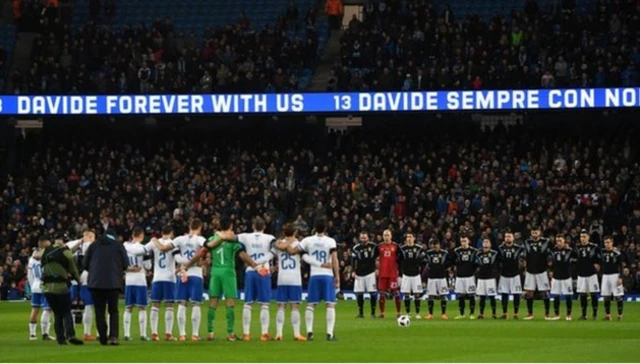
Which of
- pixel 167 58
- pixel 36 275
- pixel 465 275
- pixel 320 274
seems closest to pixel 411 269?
pixel 465 275

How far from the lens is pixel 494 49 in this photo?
51.7 metres

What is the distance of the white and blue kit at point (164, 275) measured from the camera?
27047 mm

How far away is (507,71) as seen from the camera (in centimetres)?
5034

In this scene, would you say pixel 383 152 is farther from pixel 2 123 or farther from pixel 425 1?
pixel 2 123

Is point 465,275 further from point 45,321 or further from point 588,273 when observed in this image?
point 45,321

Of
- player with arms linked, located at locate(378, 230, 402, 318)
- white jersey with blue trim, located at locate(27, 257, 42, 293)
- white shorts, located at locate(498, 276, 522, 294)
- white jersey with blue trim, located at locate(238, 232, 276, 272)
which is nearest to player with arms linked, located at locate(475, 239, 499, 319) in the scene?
white shorts, located at locate(498, 276, 522, 294)

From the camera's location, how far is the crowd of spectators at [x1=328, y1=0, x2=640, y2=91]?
49.8 metres

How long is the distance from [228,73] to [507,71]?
10330 mm

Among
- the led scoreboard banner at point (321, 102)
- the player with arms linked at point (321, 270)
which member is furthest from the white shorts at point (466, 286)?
the led scoreboard banner at point (321, 102)

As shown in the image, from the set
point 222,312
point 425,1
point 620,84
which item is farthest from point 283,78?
point 222,312

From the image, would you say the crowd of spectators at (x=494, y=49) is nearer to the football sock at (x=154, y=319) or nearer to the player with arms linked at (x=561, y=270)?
the player with arms linked at (x=561, y=270)

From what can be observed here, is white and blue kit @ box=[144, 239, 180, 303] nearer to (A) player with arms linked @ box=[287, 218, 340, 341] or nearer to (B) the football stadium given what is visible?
(A) player with arms linked @ box=[287, 218, 340, 341]

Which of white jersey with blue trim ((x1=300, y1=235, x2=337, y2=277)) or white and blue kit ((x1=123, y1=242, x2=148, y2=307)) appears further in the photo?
white and blue kit ((x1=123, y1=242, x2=148, y2=307))

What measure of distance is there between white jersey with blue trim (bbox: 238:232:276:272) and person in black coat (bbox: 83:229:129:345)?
89.1 inches
